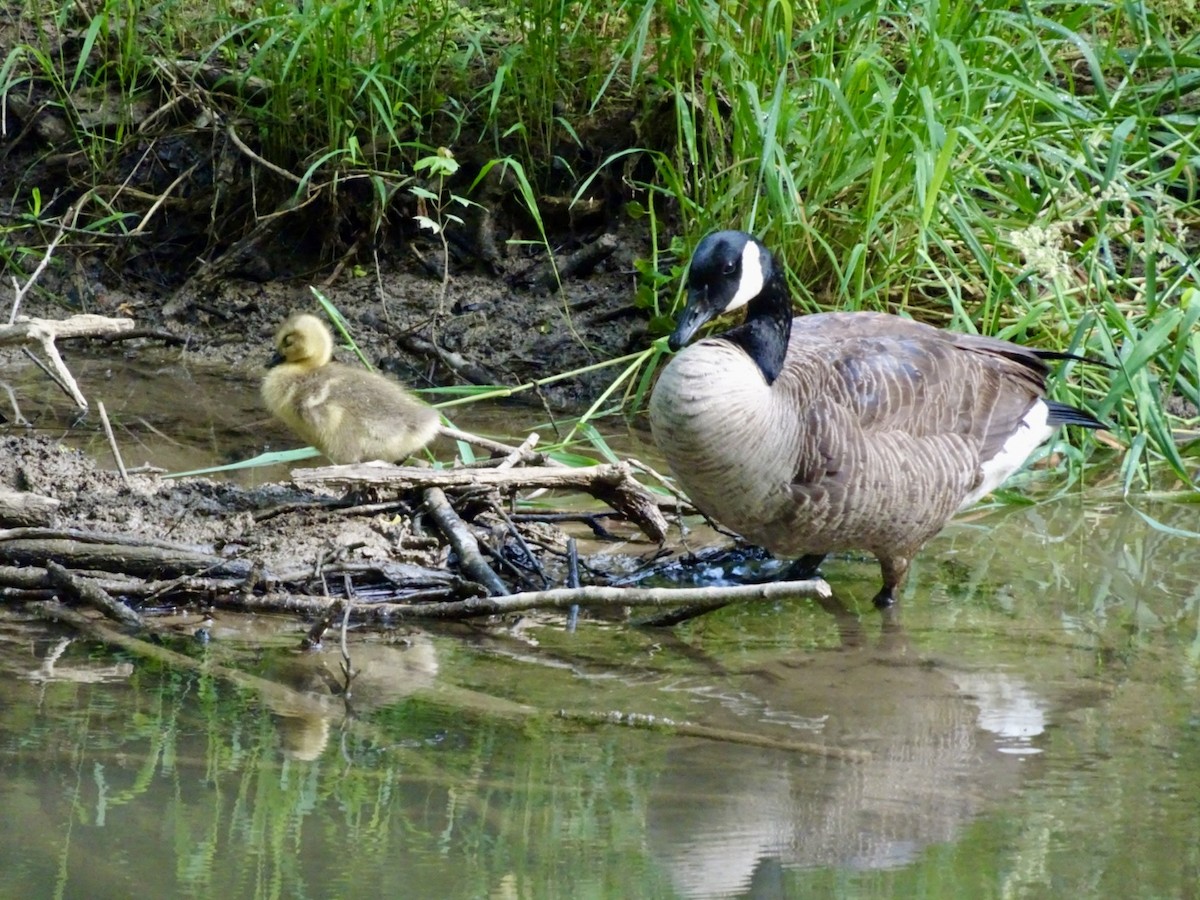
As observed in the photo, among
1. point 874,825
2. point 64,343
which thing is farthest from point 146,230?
point 874,825

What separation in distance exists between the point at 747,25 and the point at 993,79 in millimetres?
1057

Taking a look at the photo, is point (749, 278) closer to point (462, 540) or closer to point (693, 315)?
point (693, 315)

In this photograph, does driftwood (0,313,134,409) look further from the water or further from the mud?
the water

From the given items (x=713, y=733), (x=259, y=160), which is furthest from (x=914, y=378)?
(x=259, y=160)

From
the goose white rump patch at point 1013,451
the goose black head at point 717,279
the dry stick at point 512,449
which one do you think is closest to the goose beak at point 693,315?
the goose black head at point 717,279

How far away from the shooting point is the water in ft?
9.18

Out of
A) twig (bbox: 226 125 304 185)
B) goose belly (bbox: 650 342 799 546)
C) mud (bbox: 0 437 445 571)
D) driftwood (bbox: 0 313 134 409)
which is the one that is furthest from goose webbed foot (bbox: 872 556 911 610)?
twig (bbox: 226 125 304 185)

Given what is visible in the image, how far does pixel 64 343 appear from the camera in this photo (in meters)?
7.50

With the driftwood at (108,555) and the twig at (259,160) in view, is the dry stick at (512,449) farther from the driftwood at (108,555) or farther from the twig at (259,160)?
the twig at (259,160)

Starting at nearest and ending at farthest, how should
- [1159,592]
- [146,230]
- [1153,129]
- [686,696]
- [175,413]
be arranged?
[686,696] < [1159,592] < [175,413] < [1153,129] < [146,230]

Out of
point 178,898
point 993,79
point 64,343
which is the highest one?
point 993,79

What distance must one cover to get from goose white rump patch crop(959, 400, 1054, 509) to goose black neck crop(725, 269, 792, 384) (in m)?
0.85

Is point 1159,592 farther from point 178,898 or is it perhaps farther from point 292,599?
point 178,898

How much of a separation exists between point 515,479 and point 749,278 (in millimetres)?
983
